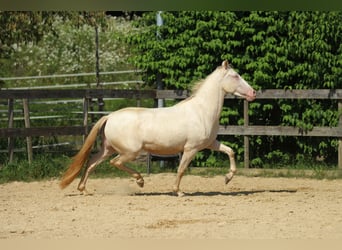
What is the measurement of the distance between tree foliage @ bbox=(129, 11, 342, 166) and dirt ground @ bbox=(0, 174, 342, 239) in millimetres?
1510

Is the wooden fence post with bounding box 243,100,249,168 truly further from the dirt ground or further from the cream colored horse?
the cream colored horse

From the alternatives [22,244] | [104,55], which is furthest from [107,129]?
[104,55]

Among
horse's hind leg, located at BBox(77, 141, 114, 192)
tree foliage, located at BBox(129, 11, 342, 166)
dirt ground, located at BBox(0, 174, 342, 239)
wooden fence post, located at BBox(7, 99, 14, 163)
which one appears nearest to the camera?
dirt ground, located at BBox(0, 174, 342, 239)

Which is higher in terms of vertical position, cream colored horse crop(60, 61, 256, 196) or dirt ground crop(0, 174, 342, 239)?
cream colored horse crop(60, 61, 256, 196)

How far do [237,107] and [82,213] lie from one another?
559cm

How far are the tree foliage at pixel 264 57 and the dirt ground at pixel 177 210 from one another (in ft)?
4.96

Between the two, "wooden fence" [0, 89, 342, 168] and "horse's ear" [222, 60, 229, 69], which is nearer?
"horse's ear" [222, 60, 229, 69]

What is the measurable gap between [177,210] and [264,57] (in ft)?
16.6

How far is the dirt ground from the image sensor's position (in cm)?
556

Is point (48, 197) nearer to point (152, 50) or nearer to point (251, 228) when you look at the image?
point (251, 228)

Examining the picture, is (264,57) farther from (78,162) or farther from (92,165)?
(78,162)

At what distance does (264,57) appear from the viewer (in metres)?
11.5

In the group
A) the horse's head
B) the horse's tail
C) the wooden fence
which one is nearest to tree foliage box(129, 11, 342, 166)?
the wooden fence

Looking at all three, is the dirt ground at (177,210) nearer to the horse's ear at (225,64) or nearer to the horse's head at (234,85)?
the horse's head at (234,85)
